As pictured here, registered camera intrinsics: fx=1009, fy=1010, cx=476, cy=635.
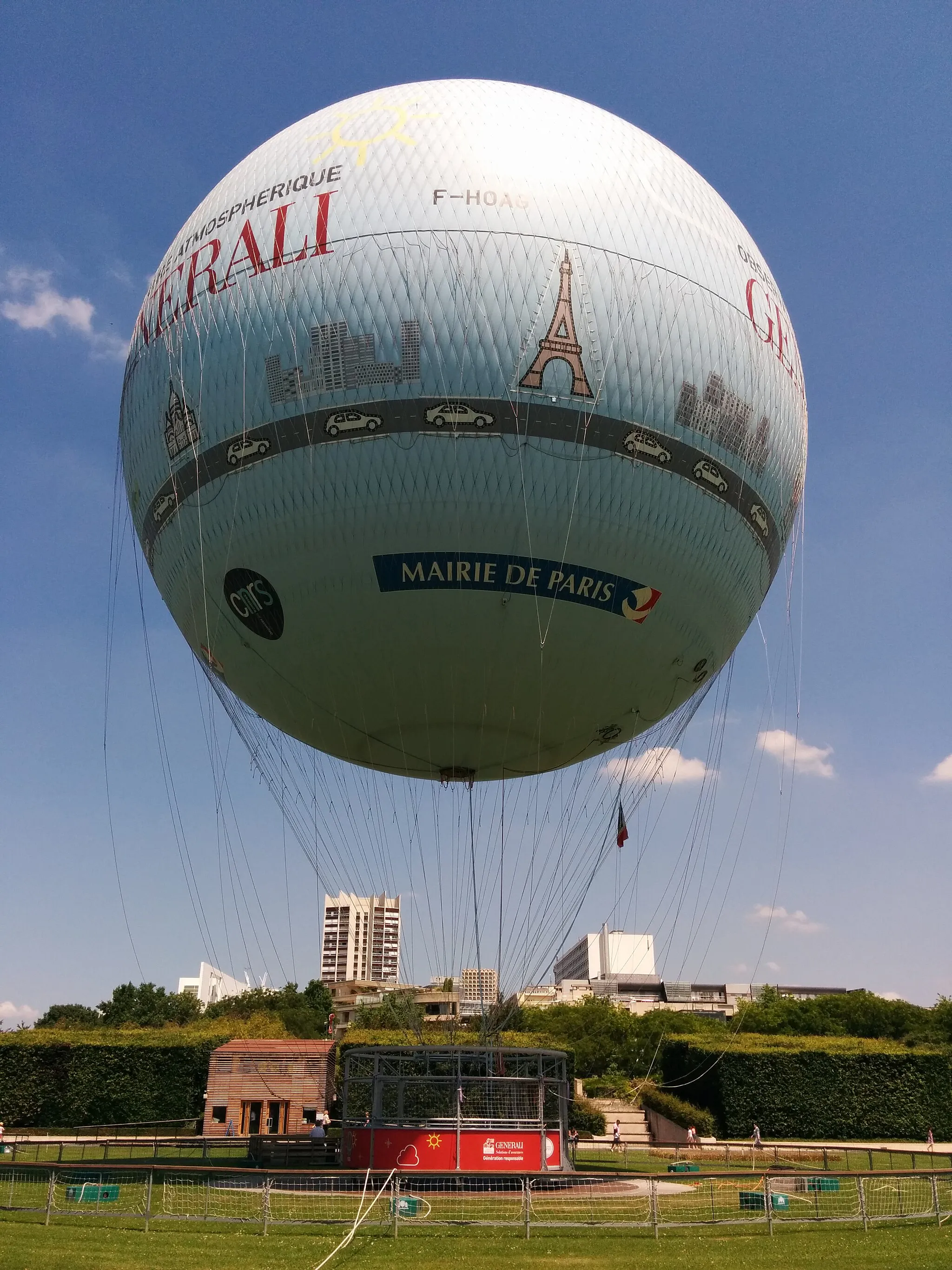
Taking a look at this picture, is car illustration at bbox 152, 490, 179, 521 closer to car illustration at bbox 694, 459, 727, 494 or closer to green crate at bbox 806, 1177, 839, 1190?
car illustration at bbox 694, 459, 727, 494

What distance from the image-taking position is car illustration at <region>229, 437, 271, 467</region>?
15.6 metres

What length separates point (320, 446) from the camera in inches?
599

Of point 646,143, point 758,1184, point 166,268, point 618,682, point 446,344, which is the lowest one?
point 758,1184

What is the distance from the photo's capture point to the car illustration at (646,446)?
50.3 feet

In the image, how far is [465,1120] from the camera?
17906 millimetres

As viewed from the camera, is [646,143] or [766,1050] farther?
[766,1050]

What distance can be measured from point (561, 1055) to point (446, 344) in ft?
43.8

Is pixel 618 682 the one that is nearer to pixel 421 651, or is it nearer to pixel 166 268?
pixel 421 651

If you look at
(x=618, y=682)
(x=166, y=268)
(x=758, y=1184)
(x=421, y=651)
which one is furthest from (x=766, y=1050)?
(x=166, y=268)

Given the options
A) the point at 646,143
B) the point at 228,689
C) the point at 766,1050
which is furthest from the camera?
the point at 766,1050

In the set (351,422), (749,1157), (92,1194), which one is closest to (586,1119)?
(749,1157)

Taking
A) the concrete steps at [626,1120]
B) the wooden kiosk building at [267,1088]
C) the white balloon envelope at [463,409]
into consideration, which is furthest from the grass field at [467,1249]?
the concrete steps at [626,1120]

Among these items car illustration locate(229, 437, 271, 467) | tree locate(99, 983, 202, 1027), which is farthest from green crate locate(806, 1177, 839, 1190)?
tree locate(99, 983, 202, 1027)

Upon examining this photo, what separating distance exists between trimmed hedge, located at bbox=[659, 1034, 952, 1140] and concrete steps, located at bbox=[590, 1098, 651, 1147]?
52.1 inches
